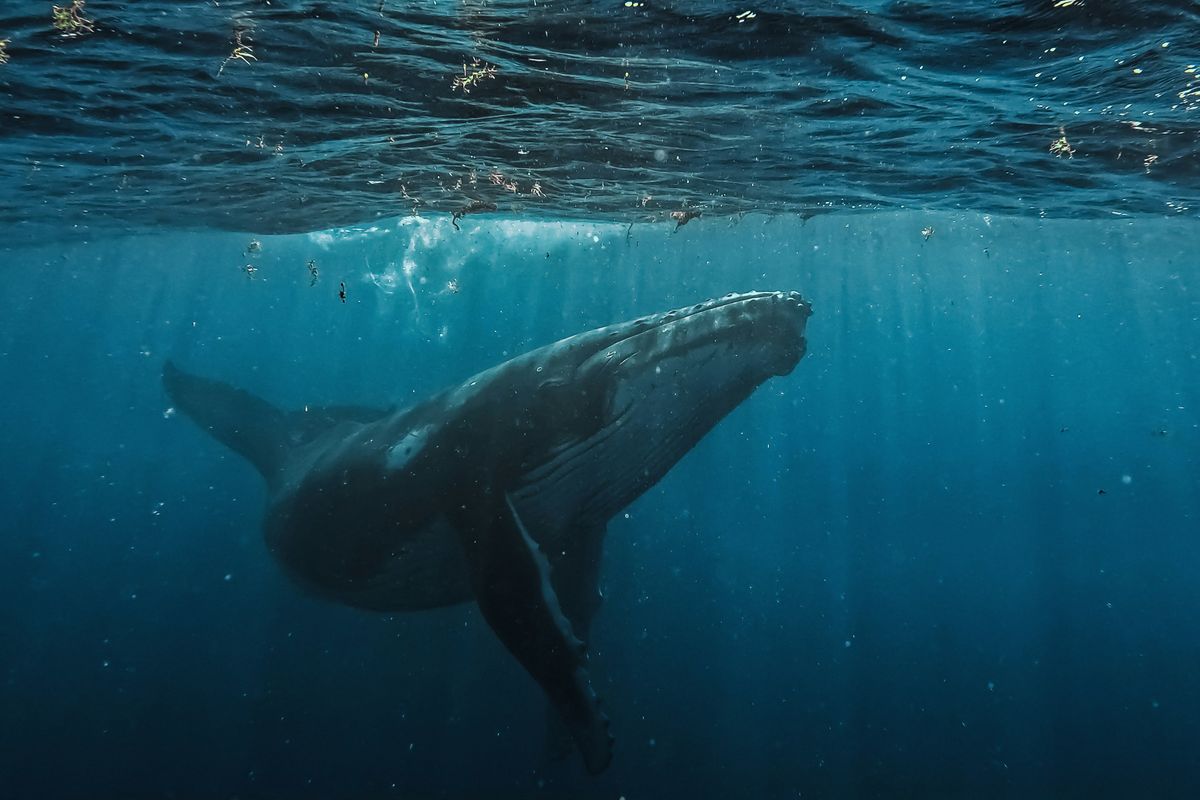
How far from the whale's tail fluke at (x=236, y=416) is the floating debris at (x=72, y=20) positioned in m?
6.38

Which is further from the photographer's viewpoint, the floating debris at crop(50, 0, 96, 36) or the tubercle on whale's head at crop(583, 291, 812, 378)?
the floating debris at crop(50, 0, 96, 36)

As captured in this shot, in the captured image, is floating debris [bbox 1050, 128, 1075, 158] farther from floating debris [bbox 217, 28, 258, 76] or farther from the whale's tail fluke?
the whale's tail fluke

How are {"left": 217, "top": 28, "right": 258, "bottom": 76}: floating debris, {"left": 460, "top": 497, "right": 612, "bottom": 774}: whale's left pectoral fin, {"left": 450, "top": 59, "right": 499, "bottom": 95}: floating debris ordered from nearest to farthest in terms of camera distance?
{"left": 460, "top": 497, "right": 612, "bottom": 774}: whale's left pectoral fin < {"left": 217, "top": 28, "right": 258, "bottom": 76}: floating debris < {"left": 450, "top": 59, "right": 499, "bottom": 95}: floating debris

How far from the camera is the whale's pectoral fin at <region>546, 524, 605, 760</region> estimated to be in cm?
853

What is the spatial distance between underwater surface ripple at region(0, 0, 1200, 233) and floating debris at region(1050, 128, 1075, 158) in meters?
0.07

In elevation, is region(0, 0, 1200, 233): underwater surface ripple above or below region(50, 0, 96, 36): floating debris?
below

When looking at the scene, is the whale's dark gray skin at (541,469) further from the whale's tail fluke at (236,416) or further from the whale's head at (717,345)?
the whale's tail fluke at (236,416)

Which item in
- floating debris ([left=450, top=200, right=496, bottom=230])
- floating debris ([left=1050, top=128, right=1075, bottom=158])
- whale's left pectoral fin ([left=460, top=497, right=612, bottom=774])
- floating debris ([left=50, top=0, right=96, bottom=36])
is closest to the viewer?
whale's left pectoral fin ([left=460, top=497, right=612, bottom=774])

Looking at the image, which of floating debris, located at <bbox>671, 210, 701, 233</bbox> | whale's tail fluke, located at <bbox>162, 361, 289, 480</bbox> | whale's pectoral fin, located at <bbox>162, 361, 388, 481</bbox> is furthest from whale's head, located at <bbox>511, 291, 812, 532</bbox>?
floating debris, located at <bbox>671, 210, 701, 233</bbox>

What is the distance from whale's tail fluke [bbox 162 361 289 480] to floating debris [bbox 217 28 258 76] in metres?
5.94

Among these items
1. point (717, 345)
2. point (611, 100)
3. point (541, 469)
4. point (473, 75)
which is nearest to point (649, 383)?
point (717, 345)

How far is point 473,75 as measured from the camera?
9812mm

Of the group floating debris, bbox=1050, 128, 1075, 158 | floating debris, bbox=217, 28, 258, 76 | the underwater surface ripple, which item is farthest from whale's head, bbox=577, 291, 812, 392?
floating debris, bbox=1050, 128, 1075, 158

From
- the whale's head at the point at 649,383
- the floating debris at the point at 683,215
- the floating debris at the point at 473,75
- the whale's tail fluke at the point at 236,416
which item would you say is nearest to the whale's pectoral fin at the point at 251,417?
the whale's tail fluke at the point at 236,416
